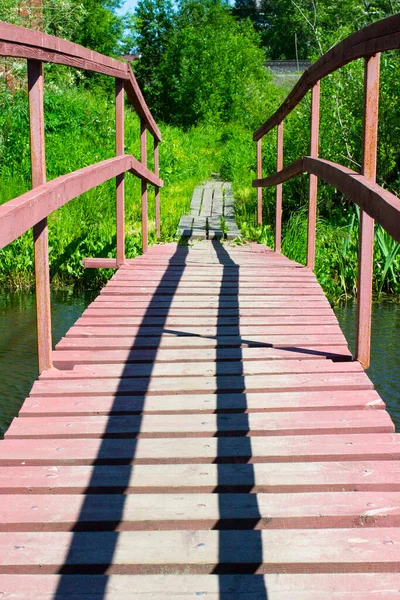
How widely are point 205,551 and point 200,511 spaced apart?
0.60ft

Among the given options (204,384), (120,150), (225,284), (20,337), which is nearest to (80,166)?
(20,337)

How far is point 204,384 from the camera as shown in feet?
10.2

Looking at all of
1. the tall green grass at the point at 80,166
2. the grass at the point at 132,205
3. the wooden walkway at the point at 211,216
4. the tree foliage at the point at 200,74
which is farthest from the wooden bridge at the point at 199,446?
the tree foliage at the point at 200,74

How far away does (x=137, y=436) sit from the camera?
2.66 m

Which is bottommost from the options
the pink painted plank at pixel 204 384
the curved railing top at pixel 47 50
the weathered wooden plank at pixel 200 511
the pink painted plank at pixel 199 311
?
the weathered wooden plank at pixel 200 511

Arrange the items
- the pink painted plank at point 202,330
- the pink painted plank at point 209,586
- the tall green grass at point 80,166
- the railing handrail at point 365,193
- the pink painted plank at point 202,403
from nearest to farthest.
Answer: the pink painted plank at point 209,586
the railing handrail at point 365,193
the pink painted plank at point 202,403
the pink painted plank at point 202,330
the tall green grass at point 80,166

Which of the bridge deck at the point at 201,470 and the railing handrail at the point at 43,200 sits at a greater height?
the railing handrail at the point at 43,200

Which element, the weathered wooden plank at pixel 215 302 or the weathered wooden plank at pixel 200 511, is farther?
the weathered wooden plank at pixel 215 302

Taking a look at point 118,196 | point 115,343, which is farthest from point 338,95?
point 115,343

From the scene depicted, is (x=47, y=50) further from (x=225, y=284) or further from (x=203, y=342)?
(x=225, y=284)

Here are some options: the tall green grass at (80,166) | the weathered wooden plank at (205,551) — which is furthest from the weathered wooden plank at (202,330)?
the tall green grass at (80,166)

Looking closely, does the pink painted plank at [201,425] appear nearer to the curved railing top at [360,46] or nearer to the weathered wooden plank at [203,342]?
the weathered wooden plank at [203,342]

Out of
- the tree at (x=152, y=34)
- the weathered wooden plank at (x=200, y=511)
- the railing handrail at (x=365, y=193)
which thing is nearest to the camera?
the weathered wooden plank at (x=200, y=511)

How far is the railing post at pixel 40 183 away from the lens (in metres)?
2.94
